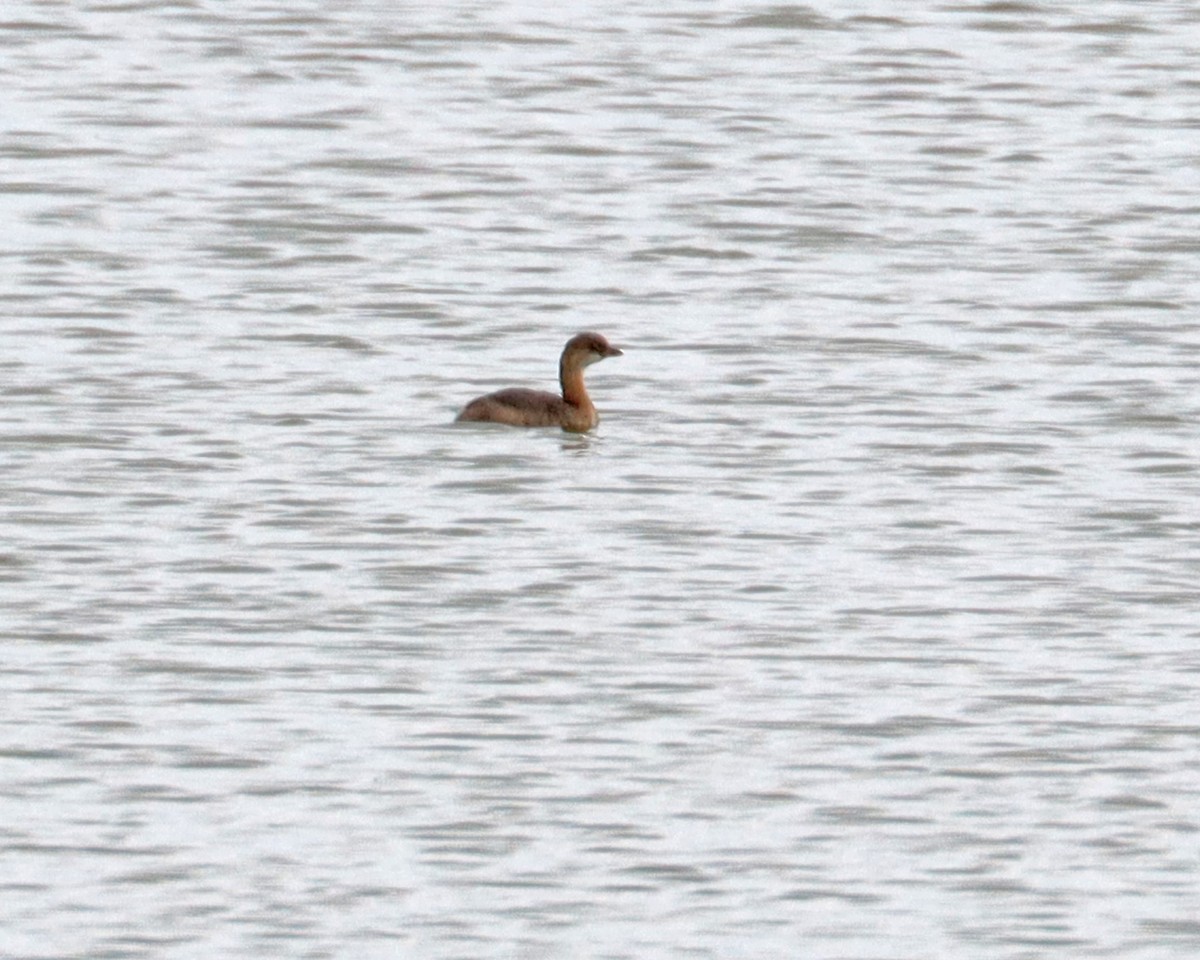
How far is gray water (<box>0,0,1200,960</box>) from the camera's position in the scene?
10914 millimetres

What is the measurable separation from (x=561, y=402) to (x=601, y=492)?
1.54m

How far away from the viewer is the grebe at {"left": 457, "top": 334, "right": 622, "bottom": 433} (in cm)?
1753

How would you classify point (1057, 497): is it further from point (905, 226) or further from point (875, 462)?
point (905, 226)

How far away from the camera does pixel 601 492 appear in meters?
16.3

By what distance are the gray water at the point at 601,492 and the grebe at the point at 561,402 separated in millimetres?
141

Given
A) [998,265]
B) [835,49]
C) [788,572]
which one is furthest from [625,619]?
[835,49]

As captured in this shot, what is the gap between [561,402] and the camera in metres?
17.8

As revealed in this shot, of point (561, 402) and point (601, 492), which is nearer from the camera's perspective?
point (601, 492)

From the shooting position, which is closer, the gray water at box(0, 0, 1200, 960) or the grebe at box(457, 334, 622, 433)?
the gray water at box(0, 0, 1200, 960)

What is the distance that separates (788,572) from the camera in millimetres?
14492

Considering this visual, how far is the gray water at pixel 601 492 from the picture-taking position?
10.9m

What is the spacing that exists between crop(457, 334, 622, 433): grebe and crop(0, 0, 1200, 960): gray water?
14 cm

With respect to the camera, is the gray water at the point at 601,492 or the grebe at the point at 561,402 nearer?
the gray water at the point at 601,492

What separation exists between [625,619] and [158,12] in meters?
16.7
